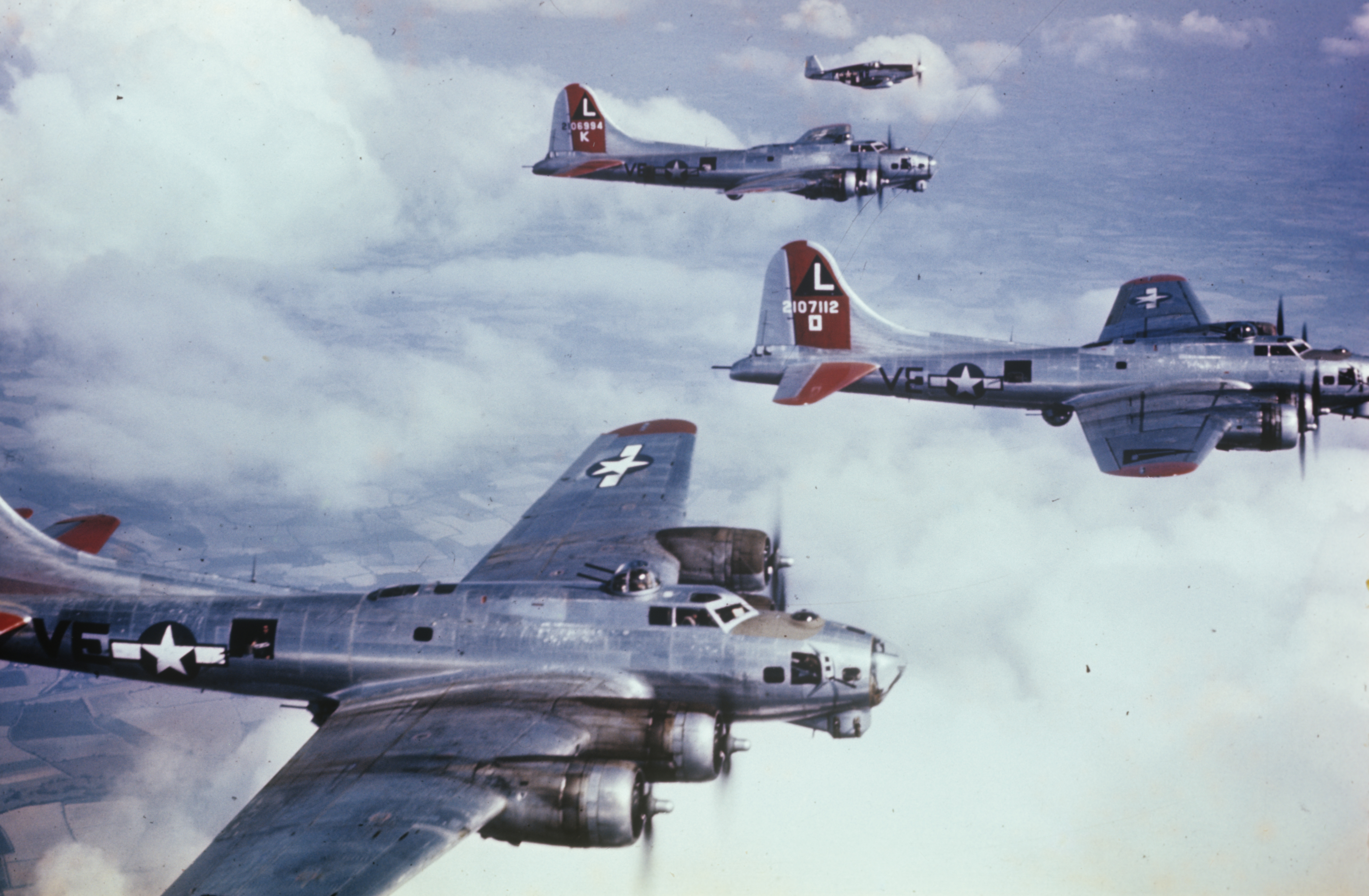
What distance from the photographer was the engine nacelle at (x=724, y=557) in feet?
63.0

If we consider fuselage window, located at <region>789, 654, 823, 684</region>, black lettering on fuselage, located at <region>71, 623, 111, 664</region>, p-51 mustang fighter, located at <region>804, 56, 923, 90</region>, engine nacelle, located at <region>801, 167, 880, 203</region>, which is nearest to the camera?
fuselage window, located at <region>789, 654, 823, 684</region>

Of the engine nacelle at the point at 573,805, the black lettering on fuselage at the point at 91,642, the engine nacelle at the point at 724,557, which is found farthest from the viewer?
the engine nacelle at the point at 724,557

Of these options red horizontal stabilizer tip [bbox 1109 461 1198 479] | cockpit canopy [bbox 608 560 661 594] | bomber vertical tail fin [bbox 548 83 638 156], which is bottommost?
cockpit canopy [bbox 608 560 661 594]

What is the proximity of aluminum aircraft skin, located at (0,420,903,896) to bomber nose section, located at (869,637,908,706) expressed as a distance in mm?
30

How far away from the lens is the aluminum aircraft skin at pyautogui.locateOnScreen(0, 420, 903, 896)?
14.2 m

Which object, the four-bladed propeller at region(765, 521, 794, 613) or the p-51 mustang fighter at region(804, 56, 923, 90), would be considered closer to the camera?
the four-bladed propeller at region(765, 521, 794, 613)

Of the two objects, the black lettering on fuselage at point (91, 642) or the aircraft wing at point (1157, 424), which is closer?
the black lettering on fuselage at point (91, 642)

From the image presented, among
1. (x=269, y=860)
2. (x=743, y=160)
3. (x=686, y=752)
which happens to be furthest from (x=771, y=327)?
(x=269, y=860)

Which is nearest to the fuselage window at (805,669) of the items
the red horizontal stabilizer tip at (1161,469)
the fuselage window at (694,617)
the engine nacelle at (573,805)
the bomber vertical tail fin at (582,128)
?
the fuselage window at (694,617)

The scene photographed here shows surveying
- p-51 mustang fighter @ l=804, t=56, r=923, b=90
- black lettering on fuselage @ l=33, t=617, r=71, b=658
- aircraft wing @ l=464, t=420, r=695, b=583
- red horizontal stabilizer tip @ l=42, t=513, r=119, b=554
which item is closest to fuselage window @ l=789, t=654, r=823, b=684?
aircraft wing @ l=464, t=420, r=695, b=583

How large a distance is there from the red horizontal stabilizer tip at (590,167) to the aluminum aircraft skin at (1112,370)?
30.2ft

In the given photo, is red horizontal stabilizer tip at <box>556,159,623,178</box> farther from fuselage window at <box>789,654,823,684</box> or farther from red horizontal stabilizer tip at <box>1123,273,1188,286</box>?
fuselage window at <box>789,654,823,684</box>

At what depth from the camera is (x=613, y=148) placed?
33.2m

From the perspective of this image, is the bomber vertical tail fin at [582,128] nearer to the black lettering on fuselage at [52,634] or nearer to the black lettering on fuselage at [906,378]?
the black lettering on fuselage at [906,378]
